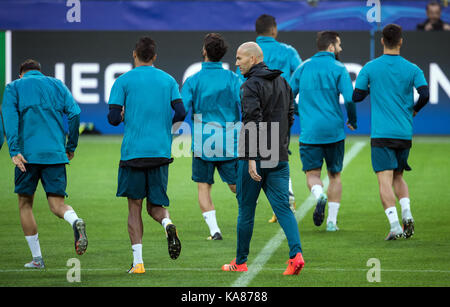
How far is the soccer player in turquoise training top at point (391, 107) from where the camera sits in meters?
10.3

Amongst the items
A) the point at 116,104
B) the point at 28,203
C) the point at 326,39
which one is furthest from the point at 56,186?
the point at 326,39

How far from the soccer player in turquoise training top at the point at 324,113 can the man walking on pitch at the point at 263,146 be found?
2.49 metres

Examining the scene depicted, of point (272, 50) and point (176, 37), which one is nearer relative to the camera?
point (272, 50)

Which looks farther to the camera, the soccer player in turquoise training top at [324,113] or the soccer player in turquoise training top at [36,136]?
the soccer player in turquoise training top at [324,113]

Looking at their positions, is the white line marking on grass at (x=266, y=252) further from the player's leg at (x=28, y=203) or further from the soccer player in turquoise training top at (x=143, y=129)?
the player's leg at (x=28, y=203)

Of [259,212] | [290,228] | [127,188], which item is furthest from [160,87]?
[259,212]

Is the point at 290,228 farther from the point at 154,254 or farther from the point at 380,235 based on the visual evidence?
the point at 380,235

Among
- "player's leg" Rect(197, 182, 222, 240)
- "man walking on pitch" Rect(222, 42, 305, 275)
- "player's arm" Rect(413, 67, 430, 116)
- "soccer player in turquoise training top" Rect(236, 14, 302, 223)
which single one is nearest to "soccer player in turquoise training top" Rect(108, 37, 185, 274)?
"man walking on pitch" Rect(222, 42, 305, 275)

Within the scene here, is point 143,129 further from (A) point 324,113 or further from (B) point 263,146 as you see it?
(A) point 324,113

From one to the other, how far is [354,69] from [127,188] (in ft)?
43.9

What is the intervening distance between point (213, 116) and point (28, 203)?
244 cm

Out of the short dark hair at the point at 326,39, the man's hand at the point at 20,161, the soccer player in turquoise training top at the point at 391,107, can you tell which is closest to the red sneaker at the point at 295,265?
the soccer player in turquoise training top at the point at 391,107

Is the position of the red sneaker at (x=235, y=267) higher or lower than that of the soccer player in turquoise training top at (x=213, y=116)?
lower

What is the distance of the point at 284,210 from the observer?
8242 millimetres
